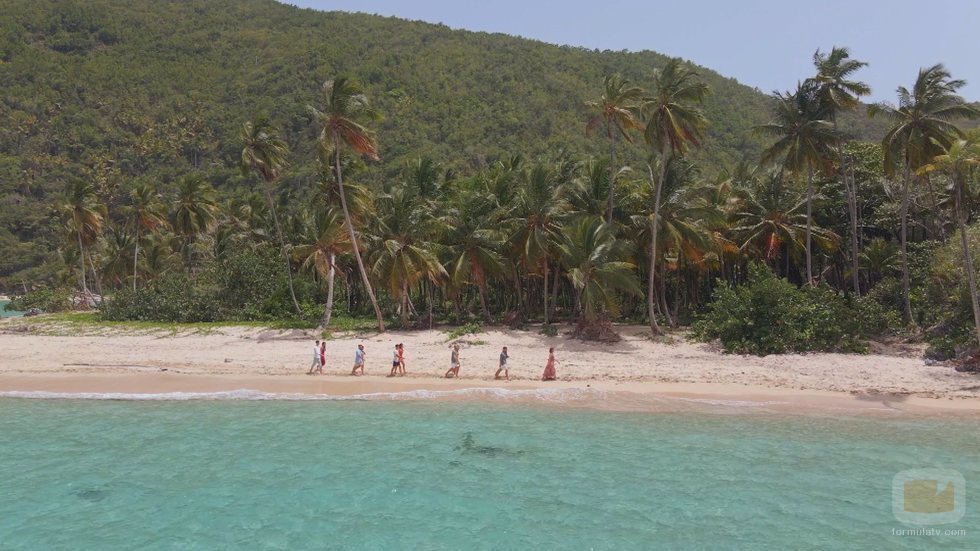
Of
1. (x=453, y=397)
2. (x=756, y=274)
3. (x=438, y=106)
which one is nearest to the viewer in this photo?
(x=453, y=397)

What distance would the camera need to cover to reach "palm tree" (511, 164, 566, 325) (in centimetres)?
3250

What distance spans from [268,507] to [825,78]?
29639mm

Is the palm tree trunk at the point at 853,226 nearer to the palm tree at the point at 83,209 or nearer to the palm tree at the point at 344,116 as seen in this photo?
the palm tree at the point at 344,116

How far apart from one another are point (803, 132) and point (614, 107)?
889 cm

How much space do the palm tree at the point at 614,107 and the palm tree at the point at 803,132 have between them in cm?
604

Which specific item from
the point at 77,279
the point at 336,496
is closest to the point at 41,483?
the point at 336,496

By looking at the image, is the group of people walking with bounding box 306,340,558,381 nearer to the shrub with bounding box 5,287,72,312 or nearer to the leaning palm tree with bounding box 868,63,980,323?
the leaning palm tree with bounding box 868,63,980,323

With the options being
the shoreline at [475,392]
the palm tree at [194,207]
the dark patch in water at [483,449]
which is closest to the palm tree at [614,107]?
the shoreline at [475,392]

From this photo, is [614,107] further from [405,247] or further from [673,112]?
[405,247]

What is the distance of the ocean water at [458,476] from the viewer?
446 inches

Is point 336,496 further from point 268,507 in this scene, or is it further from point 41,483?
point 41,483

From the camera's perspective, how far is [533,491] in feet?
44.0


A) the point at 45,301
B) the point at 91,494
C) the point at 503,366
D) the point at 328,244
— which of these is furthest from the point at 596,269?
the point at 45,301

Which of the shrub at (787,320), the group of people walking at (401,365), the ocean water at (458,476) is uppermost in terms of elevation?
the shrub at (787,320)
